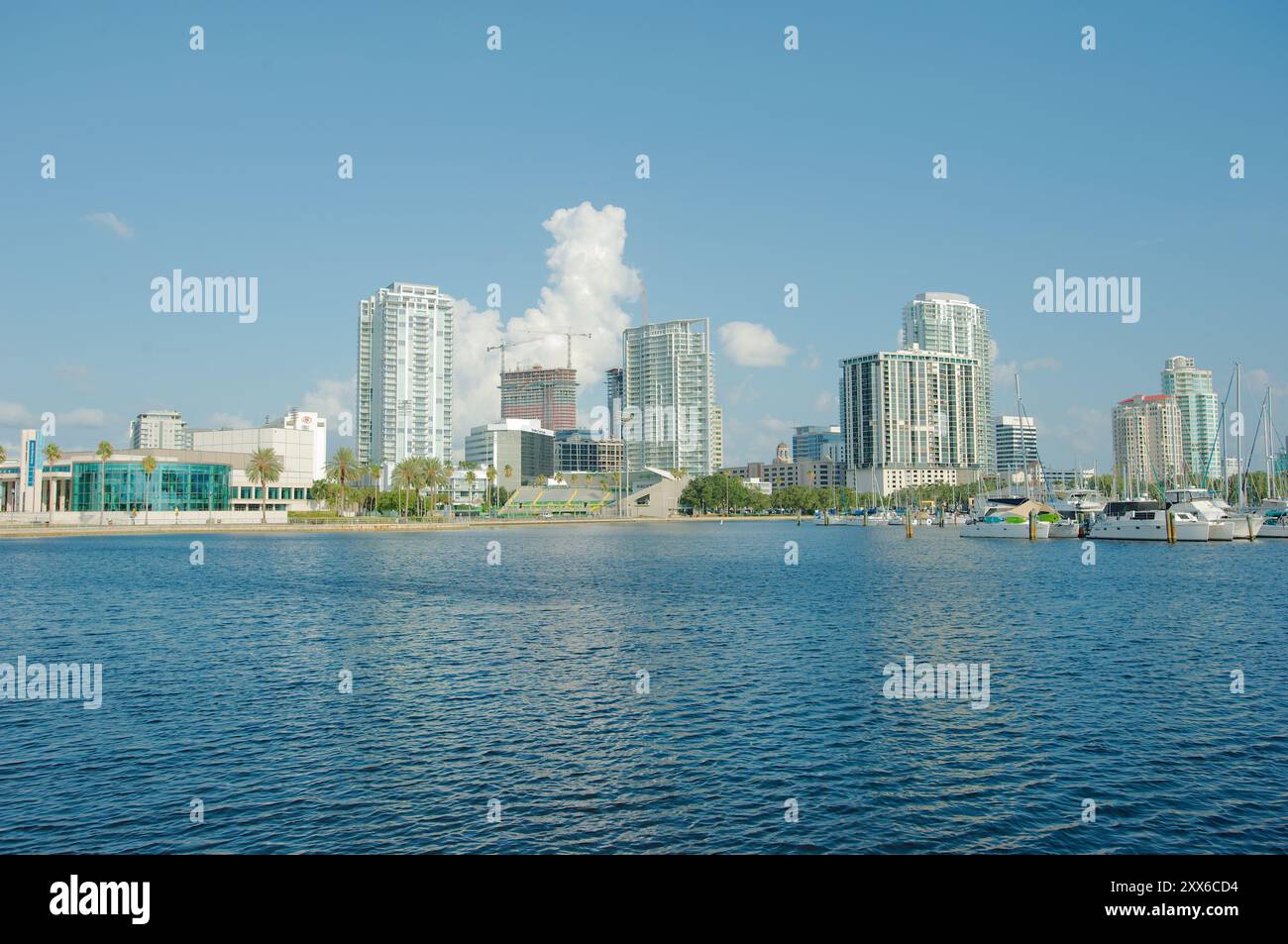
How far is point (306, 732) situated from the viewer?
1096 inches

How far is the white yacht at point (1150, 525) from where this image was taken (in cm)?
12794

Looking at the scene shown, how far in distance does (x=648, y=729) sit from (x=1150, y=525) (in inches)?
4940

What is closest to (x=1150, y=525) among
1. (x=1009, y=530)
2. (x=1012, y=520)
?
(x=1009, y=530)

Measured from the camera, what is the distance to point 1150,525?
423 ft

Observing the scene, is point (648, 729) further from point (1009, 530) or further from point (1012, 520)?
point (1012, 520)

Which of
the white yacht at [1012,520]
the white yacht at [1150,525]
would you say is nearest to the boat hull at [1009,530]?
the white yacht at [1012,520]

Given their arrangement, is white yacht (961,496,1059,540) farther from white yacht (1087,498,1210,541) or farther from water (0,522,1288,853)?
water (0,522,1288,853)

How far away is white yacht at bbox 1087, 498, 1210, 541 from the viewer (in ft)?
420

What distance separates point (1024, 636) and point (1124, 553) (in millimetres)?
74521

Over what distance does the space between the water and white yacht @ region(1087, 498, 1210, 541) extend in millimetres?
72676

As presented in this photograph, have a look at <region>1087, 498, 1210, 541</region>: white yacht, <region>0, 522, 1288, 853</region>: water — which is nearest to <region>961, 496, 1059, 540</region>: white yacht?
<region>1087, 498, 1210, 541</region>: white yacht

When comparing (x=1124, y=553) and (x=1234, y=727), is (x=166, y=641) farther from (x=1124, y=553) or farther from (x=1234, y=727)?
(x=1124, y=553)

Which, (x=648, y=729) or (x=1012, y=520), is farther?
(x=1012, y=520)
